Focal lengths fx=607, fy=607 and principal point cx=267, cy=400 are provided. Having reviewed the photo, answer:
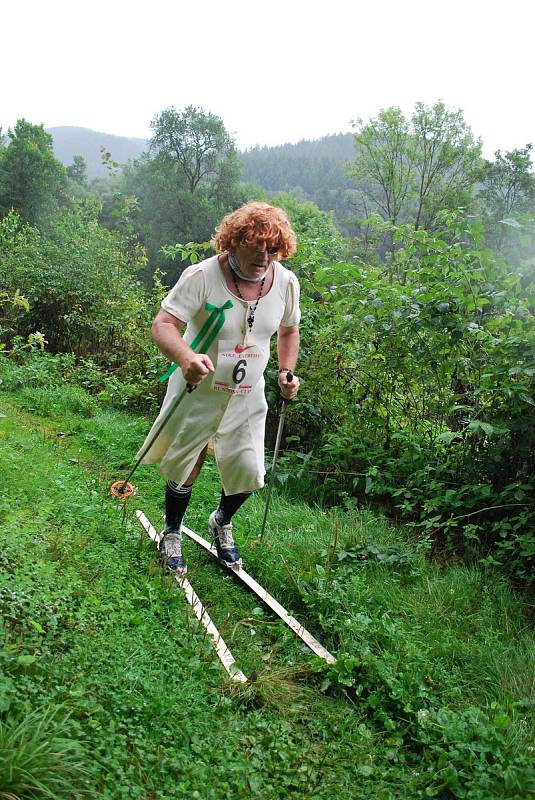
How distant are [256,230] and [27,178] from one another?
46.3 metres

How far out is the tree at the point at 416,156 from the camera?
40.8 m

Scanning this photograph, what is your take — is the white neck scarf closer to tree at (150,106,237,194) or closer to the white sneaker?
the white sneaker

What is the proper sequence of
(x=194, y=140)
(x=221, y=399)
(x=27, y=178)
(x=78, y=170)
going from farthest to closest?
(x=78, y=170)
(x=194, y=140)
(x=27, y=178)
(x=221, y=399)

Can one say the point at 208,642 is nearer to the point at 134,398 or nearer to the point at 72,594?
the point at 72,594

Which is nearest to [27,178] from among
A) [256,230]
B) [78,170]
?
[78,170]

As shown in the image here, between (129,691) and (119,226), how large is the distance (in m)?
11.6

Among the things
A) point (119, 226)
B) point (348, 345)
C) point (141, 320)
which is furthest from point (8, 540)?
point (119, 226)

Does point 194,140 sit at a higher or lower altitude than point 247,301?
higher

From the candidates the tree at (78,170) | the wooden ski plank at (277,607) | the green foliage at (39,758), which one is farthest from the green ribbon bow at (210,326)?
the tree at (78,170)

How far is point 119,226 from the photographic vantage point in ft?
41.2

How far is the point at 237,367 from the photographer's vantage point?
330 cm

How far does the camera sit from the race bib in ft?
10.7

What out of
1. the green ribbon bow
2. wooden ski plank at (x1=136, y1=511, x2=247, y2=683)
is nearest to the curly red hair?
the green ribbon bow

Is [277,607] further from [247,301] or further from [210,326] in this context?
[247,301]
